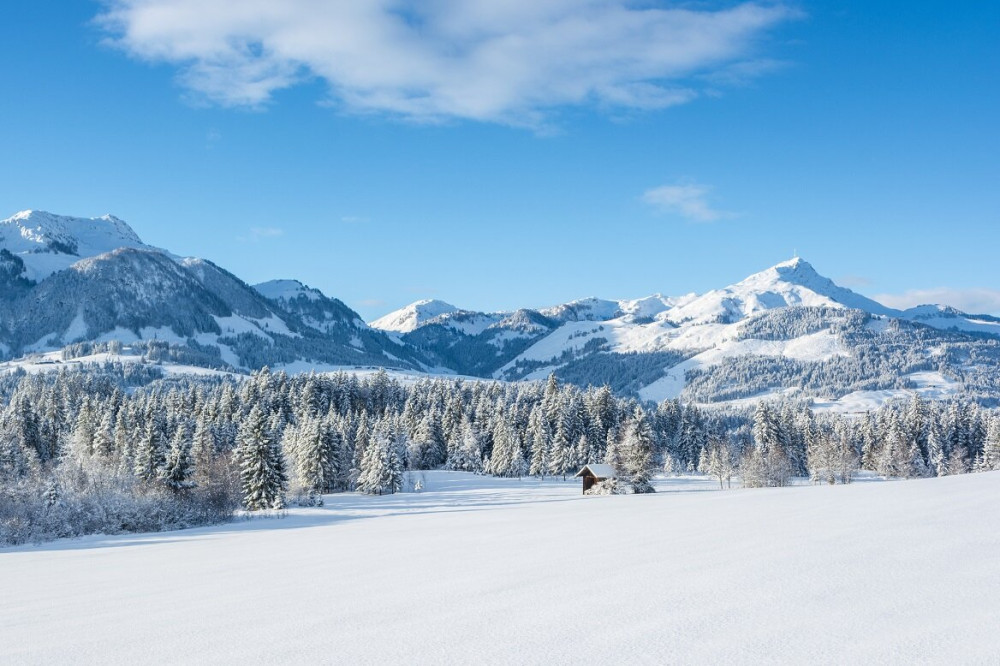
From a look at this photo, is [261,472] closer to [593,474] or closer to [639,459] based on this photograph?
[593,474]

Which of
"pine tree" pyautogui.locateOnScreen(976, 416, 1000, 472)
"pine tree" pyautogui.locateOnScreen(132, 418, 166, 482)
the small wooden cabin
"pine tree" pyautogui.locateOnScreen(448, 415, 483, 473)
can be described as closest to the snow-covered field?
"pine tree" pyautogui.locateOnScreen(132, 418, 166, 482)

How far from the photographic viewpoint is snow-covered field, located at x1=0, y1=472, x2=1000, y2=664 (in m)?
8.69

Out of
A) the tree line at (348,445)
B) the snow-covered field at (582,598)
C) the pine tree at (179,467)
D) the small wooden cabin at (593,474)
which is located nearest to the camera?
the snow-covered field at (582,598)

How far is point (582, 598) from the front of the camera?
445 inches

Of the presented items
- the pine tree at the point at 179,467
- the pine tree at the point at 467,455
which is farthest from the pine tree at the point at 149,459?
the pine tree at the point at 467,455

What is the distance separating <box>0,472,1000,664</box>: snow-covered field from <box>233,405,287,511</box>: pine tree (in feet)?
130

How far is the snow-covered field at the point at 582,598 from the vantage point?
8.69m

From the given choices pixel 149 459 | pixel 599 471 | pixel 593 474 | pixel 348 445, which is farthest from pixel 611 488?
pixel 149 459

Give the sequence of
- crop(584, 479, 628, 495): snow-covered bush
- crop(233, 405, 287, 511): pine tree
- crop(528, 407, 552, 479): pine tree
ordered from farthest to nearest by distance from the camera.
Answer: crop(528, 407, 552, 479): pine tree, crop(584, 479, 628, 495): snow-covered bush, crop(233, 405, 287, 511): pine tree

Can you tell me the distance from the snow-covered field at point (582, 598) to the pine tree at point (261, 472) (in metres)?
39.7

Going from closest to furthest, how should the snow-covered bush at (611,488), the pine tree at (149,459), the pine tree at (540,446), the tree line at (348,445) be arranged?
the tree line at (348,445)
the pine tree at (149,459)
the snow-covered bush at (611,488)
the pine tree at (540,446)

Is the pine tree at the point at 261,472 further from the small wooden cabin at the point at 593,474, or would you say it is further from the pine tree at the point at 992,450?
the pine tree at the point at 992,450

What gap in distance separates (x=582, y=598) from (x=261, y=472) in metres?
57.1

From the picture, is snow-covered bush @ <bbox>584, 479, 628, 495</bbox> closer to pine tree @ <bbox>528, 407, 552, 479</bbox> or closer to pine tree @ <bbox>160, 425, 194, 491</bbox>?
pine tree @ <bbox>528, 407, 552, 479</bbox>
